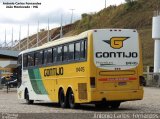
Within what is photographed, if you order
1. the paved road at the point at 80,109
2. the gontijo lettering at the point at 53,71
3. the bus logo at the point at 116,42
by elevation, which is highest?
the bus logo at the point at 116,42

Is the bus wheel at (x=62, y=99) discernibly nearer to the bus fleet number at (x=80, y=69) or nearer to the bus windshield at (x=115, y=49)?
the bus fleet number at (x=80, y=69)

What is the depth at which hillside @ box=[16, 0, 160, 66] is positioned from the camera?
107 metres

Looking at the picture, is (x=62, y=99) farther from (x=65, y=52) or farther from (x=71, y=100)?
(x=65, y=52)

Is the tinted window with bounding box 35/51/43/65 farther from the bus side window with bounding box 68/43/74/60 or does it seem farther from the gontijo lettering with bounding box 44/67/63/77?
the bus side window with bounding box 68/43/74/60

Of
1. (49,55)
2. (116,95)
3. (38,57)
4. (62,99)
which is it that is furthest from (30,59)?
(116,95)

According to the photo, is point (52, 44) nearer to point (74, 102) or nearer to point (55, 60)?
point (55, 60)

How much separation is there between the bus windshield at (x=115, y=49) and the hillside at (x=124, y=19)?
71.0 metres

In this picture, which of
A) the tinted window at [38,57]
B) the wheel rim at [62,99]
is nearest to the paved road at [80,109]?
the wheel rim at [62,99]

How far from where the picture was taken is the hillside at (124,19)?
107375 millimetres

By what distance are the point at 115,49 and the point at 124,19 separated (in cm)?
9315

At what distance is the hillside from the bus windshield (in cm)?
7102

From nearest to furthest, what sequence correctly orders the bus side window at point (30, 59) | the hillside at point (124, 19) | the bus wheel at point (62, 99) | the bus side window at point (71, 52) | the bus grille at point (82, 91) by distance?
the bus grille at point (82, 91), the bus side window at point (71, 52), the bus wheel at point (62, 99), the bus side window at point (30, 59), the hillside at point (124, 19)

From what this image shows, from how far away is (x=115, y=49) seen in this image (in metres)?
22.9

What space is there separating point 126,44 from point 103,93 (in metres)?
2.24
